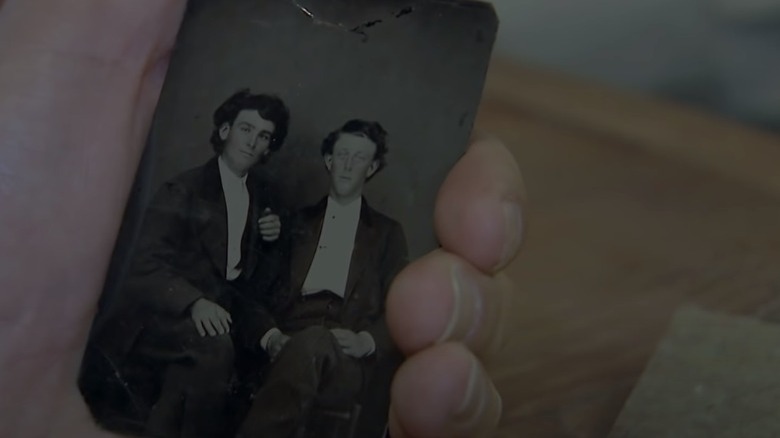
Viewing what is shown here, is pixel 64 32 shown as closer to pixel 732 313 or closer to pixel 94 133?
pixel 94 133

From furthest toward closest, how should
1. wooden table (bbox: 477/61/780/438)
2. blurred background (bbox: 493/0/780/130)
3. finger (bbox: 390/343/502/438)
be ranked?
blurred background (bbox: 493/0/780/130) < wooden table (bbox: 477/61/780/438) < finger (bbox: 390/343/502/438)

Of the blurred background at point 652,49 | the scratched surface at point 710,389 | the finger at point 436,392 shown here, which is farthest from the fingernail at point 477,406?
the blurred background at point 652,49

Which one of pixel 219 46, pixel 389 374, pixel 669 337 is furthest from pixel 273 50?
pixel 669 337

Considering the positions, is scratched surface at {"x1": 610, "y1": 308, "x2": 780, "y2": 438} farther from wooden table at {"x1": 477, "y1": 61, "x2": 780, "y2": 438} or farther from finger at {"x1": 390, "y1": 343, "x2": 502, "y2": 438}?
finger at {"x1": 390, "y1": 343, "x2": 502, "y2": 438}

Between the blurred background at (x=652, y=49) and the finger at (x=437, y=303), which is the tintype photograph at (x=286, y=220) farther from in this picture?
the blurred background at (x=652, y=49)

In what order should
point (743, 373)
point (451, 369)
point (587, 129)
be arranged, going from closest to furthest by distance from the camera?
point (451, 369), point (743, 373), point (587, 129)

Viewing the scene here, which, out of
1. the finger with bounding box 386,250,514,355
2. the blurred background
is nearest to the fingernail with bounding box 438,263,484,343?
the finger with bounding box 386,250,514,355

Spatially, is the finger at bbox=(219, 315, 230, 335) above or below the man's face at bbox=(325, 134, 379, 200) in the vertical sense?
below
